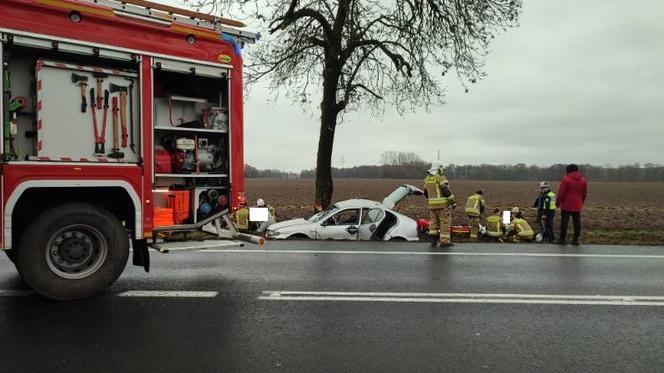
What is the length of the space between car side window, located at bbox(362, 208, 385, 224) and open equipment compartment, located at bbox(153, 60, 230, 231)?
6.13 metres

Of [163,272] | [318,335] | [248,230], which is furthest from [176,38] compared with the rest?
[248,230]

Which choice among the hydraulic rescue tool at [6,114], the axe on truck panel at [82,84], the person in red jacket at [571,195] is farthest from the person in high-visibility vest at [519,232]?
the hydraulic rescue tool at [6,114]

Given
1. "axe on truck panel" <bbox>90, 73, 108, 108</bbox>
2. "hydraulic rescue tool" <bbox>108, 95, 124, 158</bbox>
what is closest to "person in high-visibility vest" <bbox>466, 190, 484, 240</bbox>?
"hydraulic rescue tool" <bbox>108, 95, 124, 158</bbox>

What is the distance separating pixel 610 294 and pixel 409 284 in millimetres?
2158

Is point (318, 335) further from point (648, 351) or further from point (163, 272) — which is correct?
point (163, 272)

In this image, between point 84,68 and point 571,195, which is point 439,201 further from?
point 84,68

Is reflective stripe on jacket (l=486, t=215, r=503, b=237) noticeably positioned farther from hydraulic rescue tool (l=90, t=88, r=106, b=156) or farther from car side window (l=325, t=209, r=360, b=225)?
hydraulic rescue tool (l=90, t=88, r=106, b=156)

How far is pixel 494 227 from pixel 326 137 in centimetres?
542

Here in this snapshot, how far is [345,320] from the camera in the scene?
186 inches

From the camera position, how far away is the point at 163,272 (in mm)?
A: 6730

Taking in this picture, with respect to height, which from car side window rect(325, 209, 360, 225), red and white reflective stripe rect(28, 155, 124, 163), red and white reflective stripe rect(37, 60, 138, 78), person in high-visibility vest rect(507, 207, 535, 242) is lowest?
person in high-visibility vest rect(507, 207, 535, 242)

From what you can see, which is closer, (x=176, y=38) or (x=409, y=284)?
(x=176, y=38)

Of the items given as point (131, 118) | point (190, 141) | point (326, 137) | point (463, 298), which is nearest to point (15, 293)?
point (131, 118)

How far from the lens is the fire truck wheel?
5.04m
